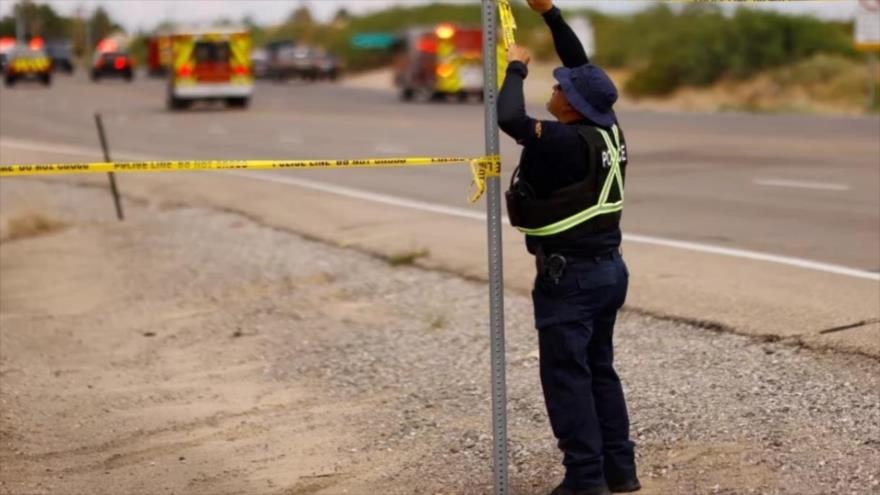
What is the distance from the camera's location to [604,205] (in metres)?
5.72

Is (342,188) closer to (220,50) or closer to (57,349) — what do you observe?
(57,349)

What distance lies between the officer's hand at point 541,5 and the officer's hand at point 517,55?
295 mm

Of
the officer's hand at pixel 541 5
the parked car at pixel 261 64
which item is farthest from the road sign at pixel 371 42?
the officer's hand at pixel 541 5

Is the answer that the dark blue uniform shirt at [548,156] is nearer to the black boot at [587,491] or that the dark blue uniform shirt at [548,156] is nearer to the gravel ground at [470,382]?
the black boot at [587,491]

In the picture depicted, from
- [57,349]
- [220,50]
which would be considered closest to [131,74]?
[220,50]

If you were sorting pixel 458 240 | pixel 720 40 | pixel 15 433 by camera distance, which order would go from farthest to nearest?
pixel 720 40 < pixel 458 240 < pixel 15 433

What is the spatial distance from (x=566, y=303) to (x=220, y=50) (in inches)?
1452

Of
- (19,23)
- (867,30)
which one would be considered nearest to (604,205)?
(19,23)

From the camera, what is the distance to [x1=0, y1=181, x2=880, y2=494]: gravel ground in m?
6.47

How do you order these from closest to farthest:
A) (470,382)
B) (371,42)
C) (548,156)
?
(548,156) < (470,382) < (371,42)

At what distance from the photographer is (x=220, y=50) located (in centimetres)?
4166

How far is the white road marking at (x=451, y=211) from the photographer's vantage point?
11.1m

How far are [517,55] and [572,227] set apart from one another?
651 mm

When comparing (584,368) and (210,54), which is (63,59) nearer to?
(210,54)
